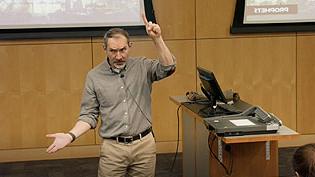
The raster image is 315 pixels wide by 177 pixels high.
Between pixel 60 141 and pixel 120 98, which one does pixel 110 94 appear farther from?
pixel 60 141

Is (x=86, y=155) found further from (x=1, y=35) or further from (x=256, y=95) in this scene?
(x=256, y=95)

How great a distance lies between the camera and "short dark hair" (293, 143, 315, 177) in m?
2.11

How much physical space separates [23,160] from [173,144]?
5.52 ft

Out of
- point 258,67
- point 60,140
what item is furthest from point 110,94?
point 258,67

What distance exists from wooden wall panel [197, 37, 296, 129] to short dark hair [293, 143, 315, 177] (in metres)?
3.76

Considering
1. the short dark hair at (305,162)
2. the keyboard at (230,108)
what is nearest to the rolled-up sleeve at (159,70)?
the keyboard at (230,108)

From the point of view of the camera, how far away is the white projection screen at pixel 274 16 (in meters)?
5.77

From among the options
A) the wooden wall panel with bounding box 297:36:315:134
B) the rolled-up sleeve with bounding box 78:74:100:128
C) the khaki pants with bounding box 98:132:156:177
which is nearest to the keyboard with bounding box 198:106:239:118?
the khaki pants with bounding box 98:132:156:177

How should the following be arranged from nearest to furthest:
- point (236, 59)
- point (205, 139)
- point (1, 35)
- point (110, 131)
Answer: point (110, 131)
point (205, 139)
point (1, 35)
point (236, 59)

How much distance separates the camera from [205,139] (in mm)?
3982

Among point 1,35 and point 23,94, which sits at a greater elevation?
point 1,35

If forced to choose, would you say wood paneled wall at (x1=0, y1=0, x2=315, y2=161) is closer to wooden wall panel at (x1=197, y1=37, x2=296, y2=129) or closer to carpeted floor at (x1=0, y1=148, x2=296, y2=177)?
wooden wall panel at (x1=197, y1=37, x2=296, y2=129)

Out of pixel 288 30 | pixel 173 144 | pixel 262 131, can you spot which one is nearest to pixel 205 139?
pixel 262 131

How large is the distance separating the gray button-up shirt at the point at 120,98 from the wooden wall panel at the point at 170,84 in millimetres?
2536
